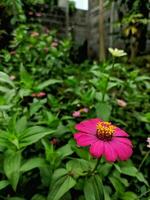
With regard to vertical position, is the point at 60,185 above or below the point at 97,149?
below

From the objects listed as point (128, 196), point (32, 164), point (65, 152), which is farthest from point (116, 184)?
point (32, 164)

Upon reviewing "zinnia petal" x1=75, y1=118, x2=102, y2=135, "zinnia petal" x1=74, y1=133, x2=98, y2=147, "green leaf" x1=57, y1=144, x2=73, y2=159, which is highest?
"zinnia petal" x1=75, y1=118, x2=102, y2=135

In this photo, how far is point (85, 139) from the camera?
884 mm

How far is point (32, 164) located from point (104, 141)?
0.25 metres

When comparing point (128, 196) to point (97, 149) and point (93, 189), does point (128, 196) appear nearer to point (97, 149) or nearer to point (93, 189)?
point (93, 189)

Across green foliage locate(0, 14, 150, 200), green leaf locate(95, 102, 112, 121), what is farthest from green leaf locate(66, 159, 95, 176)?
green leaf locate(95, 102, 112, 121)

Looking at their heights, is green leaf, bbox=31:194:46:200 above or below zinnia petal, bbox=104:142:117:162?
below

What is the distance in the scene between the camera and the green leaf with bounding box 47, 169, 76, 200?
946 millimetres

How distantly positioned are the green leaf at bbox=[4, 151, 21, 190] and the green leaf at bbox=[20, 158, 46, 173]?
33 mm

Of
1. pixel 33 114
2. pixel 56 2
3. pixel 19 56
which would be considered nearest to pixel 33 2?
pixel 56 2

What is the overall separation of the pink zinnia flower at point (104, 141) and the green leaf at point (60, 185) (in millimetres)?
142

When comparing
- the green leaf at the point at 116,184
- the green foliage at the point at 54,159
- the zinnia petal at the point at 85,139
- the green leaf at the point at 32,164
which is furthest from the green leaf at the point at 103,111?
the zinnia petal at the point at 85,139

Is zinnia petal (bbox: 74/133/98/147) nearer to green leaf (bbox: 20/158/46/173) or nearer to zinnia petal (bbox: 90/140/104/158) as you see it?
zinnia petal (bbox: 90/140/104/158)

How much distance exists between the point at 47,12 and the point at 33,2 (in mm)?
870
